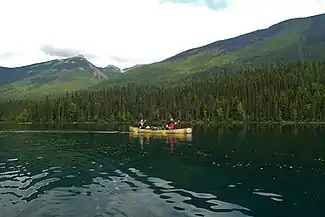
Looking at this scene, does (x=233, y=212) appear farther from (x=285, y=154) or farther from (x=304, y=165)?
(x=285, y=154)

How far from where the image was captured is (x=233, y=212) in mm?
29062

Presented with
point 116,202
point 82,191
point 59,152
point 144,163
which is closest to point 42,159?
point 59,152

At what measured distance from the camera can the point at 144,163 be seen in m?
53.6

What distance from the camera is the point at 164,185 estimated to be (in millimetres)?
38438

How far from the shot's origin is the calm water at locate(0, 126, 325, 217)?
29781 mm

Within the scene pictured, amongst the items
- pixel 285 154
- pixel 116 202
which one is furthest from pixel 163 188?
pixel 285 154

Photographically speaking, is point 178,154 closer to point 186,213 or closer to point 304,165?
point 304,165

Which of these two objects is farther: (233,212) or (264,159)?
(264,159)

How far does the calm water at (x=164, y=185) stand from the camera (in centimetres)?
2978

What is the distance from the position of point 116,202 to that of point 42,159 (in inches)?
1209

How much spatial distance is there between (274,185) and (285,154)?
26.1m

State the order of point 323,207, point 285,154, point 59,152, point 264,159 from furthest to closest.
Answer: point 59,152, point 285,154, point 264,159, point 323,207

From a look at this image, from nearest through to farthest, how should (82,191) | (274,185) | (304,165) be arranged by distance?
(82,191) → (274,185) → (304,165)

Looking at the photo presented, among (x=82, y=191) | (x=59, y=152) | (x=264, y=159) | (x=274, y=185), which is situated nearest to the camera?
(x=82, y=191)
